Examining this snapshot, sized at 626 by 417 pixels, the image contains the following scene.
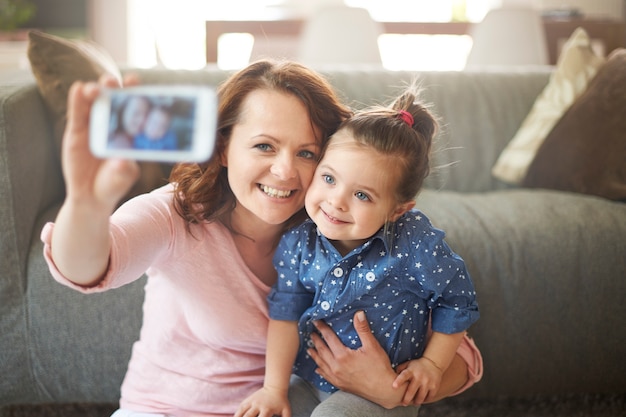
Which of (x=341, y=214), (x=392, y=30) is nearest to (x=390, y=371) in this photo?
(x=341, y=214)

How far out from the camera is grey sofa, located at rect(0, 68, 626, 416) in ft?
4.35

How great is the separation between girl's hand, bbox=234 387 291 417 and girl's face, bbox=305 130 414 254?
243mm

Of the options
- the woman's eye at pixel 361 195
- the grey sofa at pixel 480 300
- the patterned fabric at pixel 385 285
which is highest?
the woman's eye at pixel 361 195

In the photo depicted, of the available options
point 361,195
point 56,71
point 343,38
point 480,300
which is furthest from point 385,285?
point 343,38

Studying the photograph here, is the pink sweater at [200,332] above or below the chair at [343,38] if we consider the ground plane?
below

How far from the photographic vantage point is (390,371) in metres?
0.96

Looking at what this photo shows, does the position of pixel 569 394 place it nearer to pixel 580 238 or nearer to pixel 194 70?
pixel 580 238

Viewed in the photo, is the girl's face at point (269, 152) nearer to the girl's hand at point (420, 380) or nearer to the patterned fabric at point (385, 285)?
the patterned fabric at point (385, 285)

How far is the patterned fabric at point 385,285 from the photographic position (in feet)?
3.09

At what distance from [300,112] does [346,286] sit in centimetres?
25

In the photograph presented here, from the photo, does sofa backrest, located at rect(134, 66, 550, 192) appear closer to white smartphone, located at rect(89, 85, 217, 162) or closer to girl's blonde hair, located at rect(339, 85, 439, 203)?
girl's blonde hair, located at rect(339, 85, 439, 203)

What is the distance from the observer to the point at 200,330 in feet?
3.30

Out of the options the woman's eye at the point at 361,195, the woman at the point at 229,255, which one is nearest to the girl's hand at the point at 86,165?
the woman at the point at 229,255

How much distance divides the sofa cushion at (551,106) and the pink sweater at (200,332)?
3.19ft
